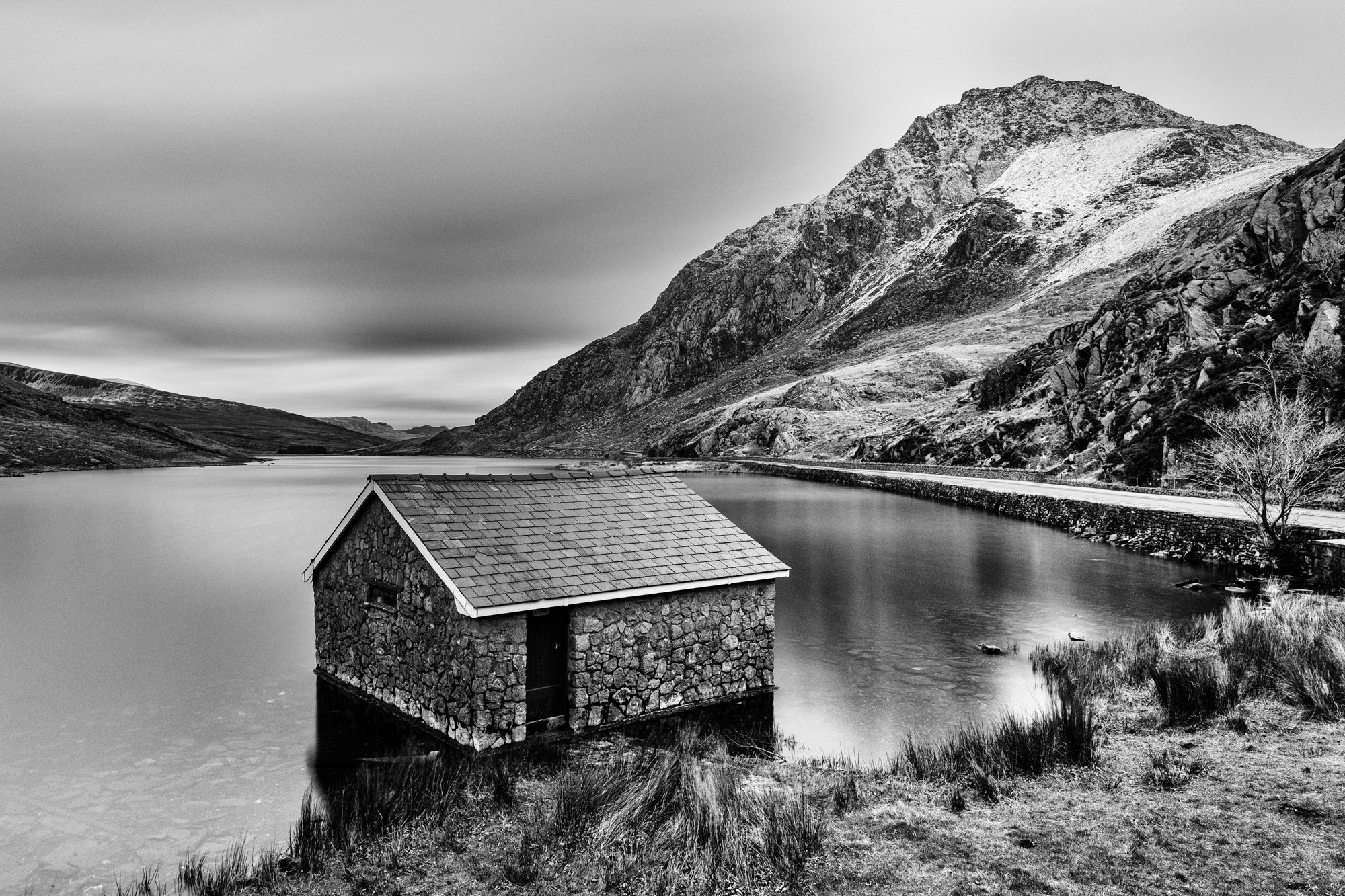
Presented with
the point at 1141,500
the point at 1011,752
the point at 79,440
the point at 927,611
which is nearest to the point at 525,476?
the point at 1011,752

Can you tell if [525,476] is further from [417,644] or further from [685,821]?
[685,821]

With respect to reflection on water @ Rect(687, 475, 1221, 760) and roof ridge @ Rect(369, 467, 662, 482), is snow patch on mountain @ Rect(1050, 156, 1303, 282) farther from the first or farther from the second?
roof ridge @ Rect(369, 467, 662, 482)

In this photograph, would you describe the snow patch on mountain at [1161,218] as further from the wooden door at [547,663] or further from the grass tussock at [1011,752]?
the wooden door at [547,663]

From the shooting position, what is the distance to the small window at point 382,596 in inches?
489

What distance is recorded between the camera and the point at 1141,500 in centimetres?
3384

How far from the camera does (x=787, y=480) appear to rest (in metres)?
77.2

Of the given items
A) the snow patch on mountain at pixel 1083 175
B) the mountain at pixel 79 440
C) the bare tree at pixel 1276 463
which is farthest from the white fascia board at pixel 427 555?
the snow patch on mountain at pixel 1083 175

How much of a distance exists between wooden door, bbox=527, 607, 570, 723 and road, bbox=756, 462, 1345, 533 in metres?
22.6

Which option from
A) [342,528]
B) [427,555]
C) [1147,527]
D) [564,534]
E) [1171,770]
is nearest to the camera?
[1171,770]

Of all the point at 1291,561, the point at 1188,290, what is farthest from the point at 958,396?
the point at 1291,561

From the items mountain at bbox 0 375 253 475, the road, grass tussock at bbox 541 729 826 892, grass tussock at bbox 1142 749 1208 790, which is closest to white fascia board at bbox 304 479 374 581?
grass tussock at bbox 541 729 826 892

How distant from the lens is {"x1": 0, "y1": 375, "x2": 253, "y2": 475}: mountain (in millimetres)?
107625

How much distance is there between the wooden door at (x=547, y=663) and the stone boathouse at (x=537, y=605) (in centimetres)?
2

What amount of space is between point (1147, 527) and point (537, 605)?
26.2m
